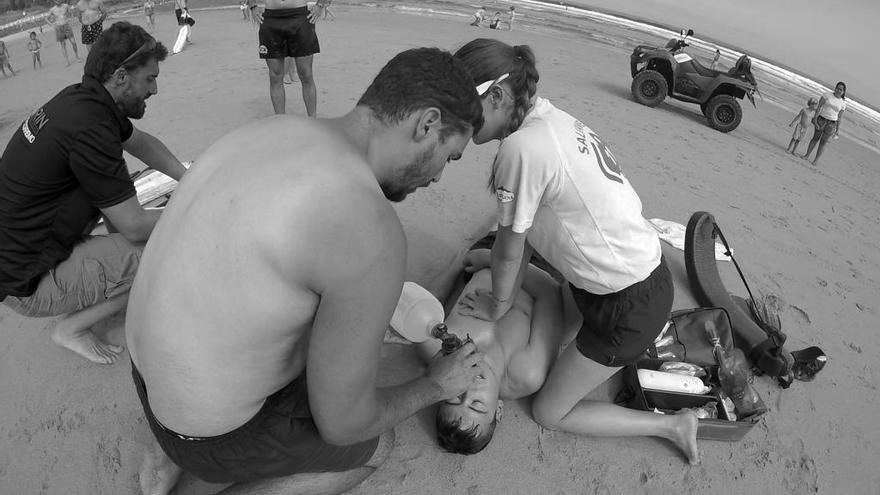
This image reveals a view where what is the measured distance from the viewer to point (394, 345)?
2.90m

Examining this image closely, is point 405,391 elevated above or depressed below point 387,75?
below

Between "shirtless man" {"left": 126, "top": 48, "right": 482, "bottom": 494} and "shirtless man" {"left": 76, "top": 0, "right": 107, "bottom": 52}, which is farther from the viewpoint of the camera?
"shirtless man" {"left": 76, "top": 0, "right": 107, "bottom": 52}

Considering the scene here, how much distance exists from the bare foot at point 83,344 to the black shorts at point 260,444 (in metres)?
1.14

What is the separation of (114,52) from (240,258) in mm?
1735

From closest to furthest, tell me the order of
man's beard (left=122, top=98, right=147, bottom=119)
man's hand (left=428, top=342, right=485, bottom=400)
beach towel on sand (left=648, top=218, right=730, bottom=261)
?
man's hand (left=428, top=342, right=485, bottom=400)
man's beard (left=122, top=98, right=147, bottom=119)
beach towel on sand (left=648, top=218, right=730, bottom=261)

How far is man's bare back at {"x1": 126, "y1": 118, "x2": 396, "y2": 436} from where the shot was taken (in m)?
1.10

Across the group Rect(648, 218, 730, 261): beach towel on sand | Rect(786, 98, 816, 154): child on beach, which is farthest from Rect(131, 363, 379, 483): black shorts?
Rect(786, 98, 816, 154): child on beach

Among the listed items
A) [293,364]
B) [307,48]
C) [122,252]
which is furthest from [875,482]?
[307,48]

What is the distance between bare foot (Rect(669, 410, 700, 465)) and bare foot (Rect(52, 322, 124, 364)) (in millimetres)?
2882

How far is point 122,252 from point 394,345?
58.4 inches

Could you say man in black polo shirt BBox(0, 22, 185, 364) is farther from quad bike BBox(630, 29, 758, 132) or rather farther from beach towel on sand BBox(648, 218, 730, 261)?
quad bike BBox(630, 29, 758, 132)

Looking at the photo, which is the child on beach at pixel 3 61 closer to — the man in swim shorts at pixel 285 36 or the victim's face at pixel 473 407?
the man in swim shorts at pixel 285 36

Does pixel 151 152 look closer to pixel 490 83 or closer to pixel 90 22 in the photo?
pixel 490 83

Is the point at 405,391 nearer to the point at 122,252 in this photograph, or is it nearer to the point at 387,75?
the point at 387,75
